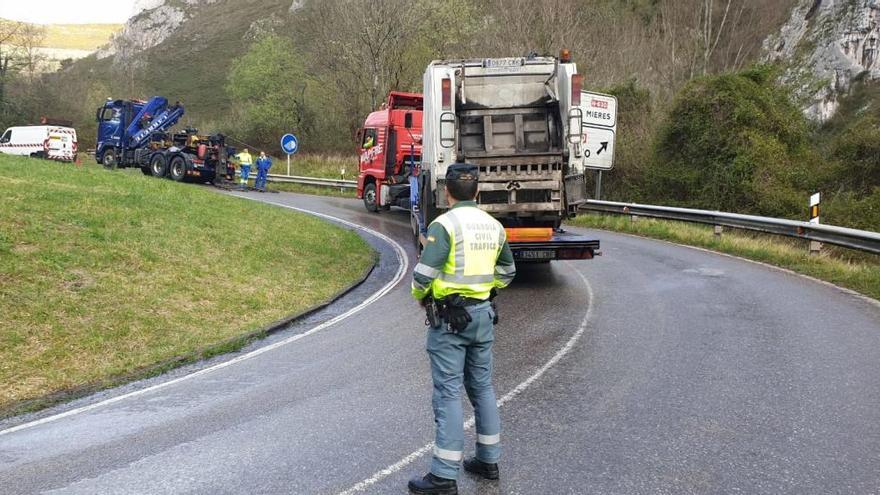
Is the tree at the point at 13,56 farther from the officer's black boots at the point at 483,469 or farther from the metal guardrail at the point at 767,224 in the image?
the officer's black boots at the point at 483,469

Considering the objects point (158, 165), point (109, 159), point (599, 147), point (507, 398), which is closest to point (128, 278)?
point (507, 398)

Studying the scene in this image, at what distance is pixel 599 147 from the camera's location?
18969 mm

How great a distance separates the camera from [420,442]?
475cm

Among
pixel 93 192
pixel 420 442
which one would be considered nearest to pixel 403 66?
pixel 93 192

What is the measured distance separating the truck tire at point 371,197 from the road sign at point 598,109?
7.23m

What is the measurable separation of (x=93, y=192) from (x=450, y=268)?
11.5 meters

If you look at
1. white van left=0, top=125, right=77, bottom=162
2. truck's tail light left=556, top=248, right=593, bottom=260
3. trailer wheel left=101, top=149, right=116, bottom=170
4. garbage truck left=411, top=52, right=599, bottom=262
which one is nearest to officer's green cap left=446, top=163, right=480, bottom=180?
garbage truck left=411, top=52, right=599, bottom=262

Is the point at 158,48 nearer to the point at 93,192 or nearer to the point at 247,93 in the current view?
the point at 247,93

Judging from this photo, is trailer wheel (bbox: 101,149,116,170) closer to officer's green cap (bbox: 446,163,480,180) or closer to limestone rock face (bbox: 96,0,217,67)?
officer's green cap (bbox: 446,163,480,180)

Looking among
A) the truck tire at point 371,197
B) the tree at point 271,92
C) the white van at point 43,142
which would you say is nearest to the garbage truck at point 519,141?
the truck tire at point 371,197

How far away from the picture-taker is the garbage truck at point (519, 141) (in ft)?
35.1

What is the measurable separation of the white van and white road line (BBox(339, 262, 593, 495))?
98.7 feet

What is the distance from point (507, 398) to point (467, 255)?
1.95 metres

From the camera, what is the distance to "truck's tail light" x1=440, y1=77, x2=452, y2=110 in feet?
36.1
